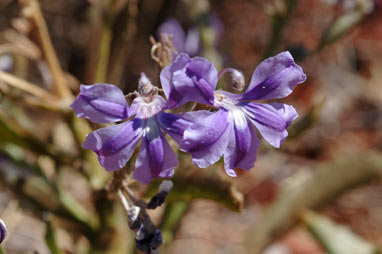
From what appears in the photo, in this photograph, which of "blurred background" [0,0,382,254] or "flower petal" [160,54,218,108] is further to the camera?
"blurred background" [0,0,382,254]

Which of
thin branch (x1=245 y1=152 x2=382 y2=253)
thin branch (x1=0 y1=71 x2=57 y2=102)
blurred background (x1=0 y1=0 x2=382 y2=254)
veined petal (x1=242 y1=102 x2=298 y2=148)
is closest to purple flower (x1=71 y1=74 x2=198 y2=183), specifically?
veined petal (x1=242 y1=102 x2=298 y2=148)

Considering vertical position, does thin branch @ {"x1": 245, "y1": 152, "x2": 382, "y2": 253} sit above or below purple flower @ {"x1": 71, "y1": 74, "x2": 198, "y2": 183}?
below

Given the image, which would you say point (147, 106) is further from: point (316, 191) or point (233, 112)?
point (316, 191)

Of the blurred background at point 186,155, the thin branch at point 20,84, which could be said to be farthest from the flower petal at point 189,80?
the thin branch at point 20,84

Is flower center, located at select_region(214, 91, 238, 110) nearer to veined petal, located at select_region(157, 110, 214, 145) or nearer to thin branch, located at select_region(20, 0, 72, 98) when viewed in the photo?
veined petal, located at select_region(157, 110, 214, 145)

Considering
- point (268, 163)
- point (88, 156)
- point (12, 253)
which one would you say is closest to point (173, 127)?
point (88, 156)

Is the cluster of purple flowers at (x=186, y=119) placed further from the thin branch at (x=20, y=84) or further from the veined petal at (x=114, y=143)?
the thin branch at (x=20, y=84)

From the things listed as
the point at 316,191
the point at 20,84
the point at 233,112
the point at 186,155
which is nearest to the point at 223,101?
the point at 233,112

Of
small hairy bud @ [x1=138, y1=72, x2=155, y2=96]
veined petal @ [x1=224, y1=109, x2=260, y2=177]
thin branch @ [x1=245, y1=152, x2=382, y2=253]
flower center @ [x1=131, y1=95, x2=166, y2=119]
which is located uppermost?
small hairy bud @ [x1=138, y1=72, x2=155, y2=96]
